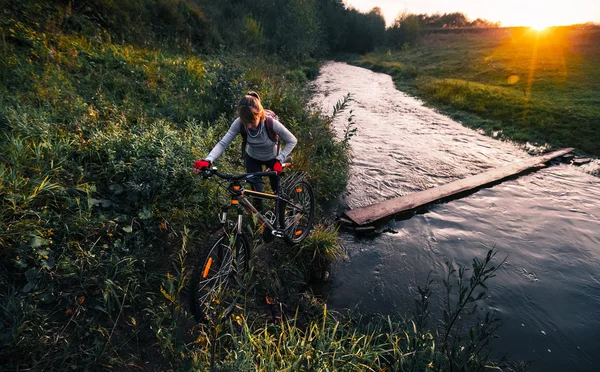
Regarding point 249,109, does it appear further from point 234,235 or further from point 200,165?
point 234,235

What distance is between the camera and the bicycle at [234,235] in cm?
292

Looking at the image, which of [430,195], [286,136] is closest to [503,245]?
[430,195]

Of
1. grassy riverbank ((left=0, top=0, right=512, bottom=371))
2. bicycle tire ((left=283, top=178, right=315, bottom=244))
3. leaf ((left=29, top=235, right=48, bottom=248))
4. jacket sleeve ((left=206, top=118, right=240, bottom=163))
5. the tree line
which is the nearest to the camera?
grassy riverbank ((left=0, top=0, right=512, bottom=371))

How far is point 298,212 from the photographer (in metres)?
4.93

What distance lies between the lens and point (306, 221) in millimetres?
5449

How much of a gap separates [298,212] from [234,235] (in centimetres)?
267

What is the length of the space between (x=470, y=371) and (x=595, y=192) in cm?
837

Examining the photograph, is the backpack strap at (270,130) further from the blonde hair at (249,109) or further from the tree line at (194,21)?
the tree line at (194,21)

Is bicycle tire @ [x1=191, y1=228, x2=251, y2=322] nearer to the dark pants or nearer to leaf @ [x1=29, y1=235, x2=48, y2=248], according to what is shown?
the dark pants

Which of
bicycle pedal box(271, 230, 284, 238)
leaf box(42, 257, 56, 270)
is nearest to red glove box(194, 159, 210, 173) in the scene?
bicycle pedal box(271, 230, 284, 238)

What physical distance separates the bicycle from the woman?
0.66 ft

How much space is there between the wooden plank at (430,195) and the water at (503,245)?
0.87 ft

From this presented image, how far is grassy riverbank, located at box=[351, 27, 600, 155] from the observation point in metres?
12.1

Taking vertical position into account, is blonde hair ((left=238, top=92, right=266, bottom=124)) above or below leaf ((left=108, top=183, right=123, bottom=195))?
above
